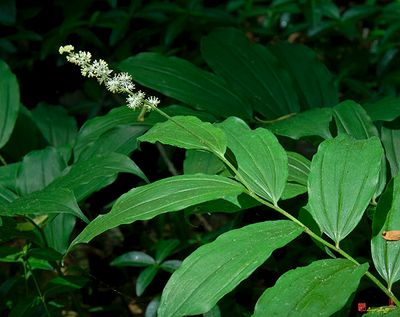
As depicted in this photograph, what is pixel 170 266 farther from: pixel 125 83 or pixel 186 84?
pixel 125 83

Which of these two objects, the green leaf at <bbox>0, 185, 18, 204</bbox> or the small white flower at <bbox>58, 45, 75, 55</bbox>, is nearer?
the small white flower at <bbox>58, 45, 75, 55</bbox>

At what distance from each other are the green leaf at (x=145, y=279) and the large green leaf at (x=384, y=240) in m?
0.72

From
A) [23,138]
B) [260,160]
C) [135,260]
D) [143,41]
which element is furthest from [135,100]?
[143,41]

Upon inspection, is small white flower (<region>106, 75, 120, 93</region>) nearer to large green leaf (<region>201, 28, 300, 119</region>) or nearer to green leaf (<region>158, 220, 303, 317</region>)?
green leaf (<region>158, 220, 303, 317</region>)

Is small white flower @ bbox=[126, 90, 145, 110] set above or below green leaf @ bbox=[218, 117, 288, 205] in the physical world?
above

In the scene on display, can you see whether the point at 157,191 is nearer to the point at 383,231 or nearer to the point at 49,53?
the point at 383,231

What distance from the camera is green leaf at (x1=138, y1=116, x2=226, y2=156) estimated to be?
1120 millimetres

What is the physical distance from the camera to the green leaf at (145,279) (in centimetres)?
167

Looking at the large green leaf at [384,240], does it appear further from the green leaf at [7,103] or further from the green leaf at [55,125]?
the green leaf at [55,125]

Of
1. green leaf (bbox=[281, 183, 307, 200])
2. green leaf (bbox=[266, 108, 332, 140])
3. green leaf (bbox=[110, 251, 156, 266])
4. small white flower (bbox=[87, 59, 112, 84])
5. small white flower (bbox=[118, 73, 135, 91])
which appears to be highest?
small white flower (bbox=[87, 59, 112, 84])

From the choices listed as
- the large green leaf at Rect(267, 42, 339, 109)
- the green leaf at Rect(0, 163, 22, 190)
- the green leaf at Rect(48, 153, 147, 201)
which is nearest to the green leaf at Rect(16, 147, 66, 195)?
the green leaf at Rect(0, 163, 22, 190)

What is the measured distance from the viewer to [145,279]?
1685 millimetres

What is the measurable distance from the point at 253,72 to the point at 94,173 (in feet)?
2.15

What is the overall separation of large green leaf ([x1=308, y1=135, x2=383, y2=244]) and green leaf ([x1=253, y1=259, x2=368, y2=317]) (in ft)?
0.26
